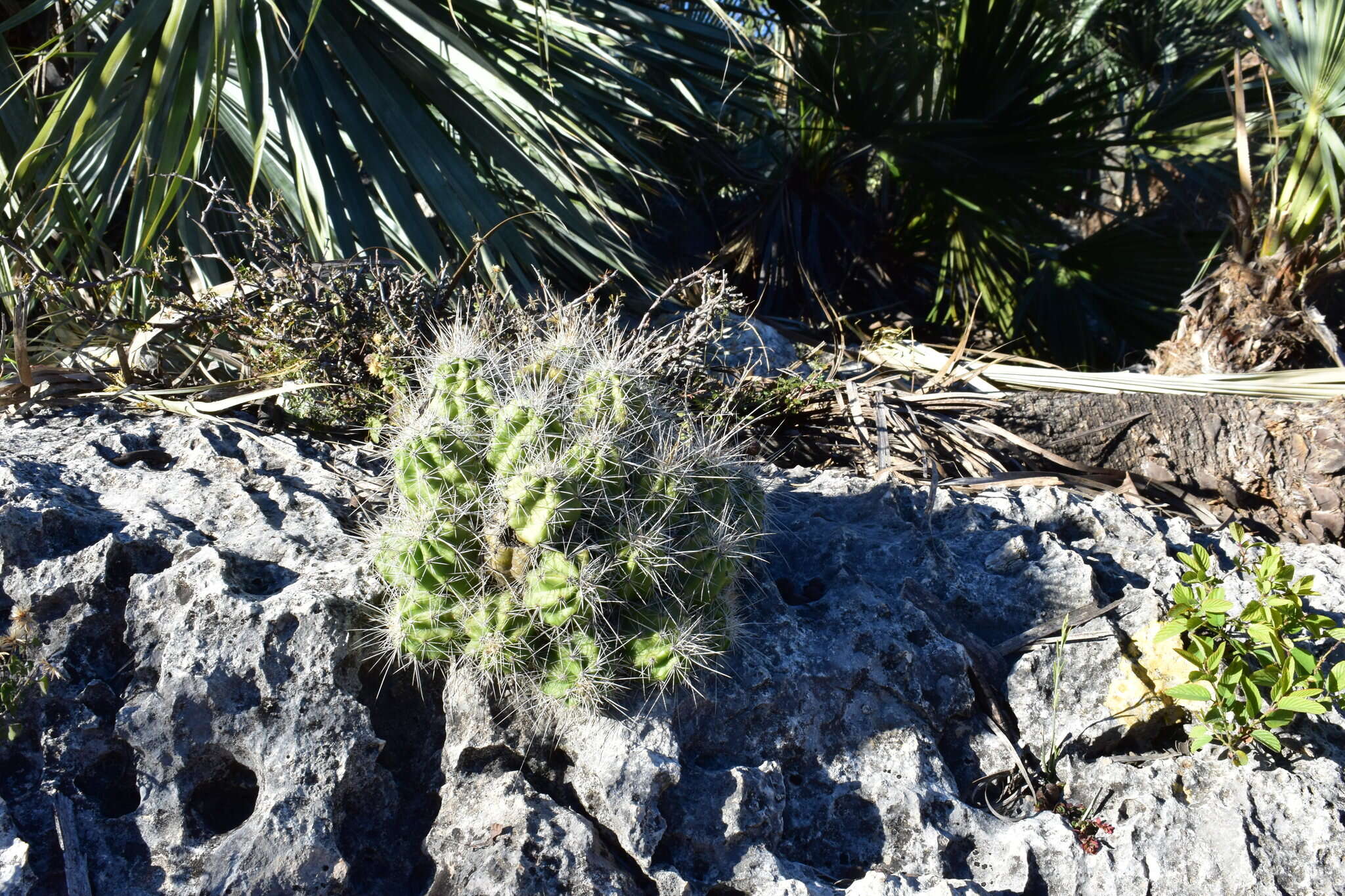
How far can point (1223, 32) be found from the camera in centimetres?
544

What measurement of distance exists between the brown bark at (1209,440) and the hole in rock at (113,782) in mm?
2364

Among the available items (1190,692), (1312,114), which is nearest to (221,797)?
(1190,692)

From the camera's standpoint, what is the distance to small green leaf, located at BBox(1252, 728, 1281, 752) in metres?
1.62

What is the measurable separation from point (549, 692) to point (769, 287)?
3.24m

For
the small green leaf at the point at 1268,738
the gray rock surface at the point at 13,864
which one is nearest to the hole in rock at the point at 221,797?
the gray rock surface at the point at 13,864

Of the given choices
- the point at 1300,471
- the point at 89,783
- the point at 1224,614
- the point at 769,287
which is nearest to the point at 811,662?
the point at 1224,614

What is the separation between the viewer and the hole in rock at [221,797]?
5.10 feet

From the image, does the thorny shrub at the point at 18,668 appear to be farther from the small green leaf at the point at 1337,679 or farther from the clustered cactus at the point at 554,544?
the small green leaf at the point at 1337,679

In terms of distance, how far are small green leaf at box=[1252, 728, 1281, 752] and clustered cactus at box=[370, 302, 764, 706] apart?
0.92 meters

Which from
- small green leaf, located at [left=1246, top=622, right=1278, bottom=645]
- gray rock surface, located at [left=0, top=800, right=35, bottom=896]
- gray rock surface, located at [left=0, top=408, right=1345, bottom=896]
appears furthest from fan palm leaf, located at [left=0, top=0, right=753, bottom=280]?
small green leaf, located at [left=1246, top=622, right=1278, bottom=645]

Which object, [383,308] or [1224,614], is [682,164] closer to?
[383,308]

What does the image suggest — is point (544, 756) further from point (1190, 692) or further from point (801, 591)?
point (1190, 692)

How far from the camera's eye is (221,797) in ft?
5.28

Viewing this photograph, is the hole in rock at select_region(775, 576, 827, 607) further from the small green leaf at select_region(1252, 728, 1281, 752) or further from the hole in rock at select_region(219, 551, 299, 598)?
the hole in rock at select_region(219, 551, 299, 598)
